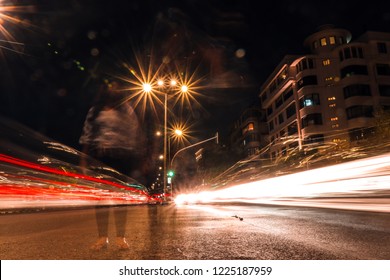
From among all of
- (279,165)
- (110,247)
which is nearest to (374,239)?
(110,247)

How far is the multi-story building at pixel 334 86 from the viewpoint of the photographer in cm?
4491

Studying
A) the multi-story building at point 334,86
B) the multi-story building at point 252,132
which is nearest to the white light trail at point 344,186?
the multi-story building at point 334,86

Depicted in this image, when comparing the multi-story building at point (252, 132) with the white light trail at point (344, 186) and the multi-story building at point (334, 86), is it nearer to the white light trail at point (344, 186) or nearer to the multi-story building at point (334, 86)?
the multi-story building at point (334, 86)

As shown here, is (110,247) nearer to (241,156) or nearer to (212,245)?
(212,245)

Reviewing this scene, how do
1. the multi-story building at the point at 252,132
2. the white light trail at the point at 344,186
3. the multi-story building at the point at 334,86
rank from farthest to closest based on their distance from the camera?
the multi-story building at the point at 252,132 < the multi-story building at the point at 334,86 < the white light trail at the point at 344,186

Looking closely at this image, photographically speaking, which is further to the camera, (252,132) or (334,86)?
(252,132)

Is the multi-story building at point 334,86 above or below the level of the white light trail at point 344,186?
above

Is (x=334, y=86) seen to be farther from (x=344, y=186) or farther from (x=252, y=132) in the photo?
(x=344, y=186)

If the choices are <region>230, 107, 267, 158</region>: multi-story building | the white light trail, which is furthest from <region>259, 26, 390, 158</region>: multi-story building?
the white light trail

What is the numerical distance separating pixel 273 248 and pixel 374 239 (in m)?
1.48

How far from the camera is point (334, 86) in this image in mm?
48719

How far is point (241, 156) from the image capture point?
73562 mm

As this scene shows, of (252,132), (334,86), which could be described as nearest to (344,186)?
(334,86)

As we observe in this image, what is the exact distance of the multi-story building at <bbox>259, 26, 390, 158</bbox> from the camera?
4491 centimetres
